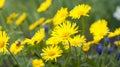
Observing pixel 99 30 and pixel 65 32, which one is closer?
pixel 65 32

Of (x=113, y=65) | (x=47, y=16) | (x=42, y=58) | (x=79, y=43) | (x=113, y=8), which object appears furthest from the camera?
(x=113, y=8)

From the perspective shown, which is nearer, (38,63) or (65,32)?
(65,32)

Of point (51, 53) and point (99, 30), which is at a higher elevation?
point (99, 30)

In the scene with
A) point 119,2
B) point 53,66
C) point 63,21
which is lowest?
point 53,66

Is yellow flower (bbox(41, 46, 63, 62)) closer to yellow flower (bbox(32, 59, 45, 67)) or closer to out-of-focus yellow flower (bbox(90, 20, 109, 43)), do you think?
yellow flower (bbox(32, 59, 45, 67))

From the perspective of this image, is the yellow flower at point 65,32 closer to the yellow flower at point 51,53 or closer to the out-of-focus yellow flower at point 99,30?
the yellow flower at point 51,53

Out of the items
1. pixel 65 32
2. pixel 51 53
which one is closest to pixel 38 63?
pixel 51 53

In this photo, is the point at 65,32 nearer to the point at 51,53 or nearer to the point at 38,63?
the point at 51,53

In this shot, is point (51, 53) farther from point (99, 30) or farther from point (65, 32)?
point (99, 30)

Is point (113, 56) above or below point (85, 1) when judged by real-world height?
below

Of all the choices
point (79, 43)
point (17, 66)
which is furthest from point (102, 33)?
point (17, 66)

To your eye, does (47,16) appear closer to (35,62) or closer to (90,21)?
(90,21)
